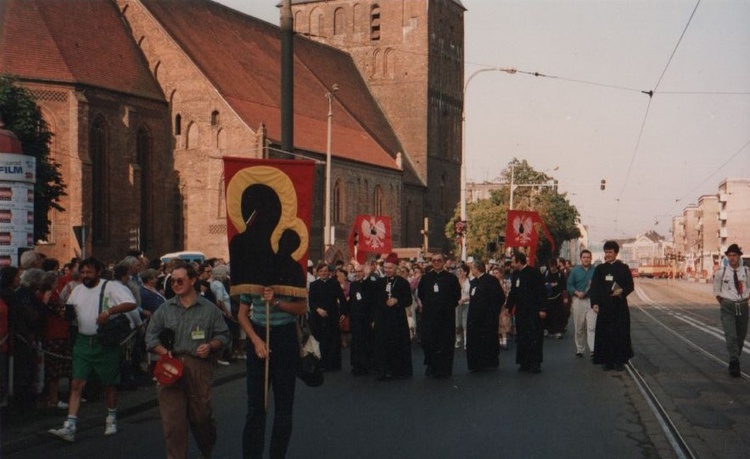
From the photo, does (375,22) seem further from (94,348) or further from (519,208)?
(94,348)

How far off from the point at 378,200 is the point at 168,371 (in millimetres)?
63654

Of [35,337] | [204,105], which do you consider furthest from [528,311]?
[204,105]

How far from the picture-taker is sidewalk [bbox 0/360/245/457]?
10306 mm

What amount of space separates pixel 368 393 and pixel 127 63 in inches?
1767

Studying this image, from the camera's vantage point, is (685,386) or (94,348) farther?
(685,386)

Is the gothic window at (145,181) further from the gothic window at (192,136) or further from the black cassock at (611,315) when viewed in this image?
the black cassock at (611,315)

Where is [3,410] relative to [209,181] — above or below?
below

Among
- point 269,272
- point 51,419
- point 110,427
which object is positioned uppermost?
point 269,272

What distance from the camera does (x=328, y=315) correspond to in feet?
58.3

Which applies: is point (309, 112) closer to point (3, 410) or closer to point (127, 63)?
point (127, 63)

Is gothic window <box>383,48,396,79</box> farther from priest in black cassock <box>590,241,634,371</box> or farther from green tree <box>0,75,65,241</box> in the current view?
priest in black cassock <box>590,241,634,371</box>

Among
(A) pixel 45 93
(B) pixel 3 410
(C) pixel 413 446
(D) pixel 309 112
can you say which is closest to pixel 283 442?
(C) pixel 413 446

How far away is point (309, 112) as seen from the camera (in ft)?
221

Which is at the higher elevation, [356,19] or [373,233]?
[356,19]
